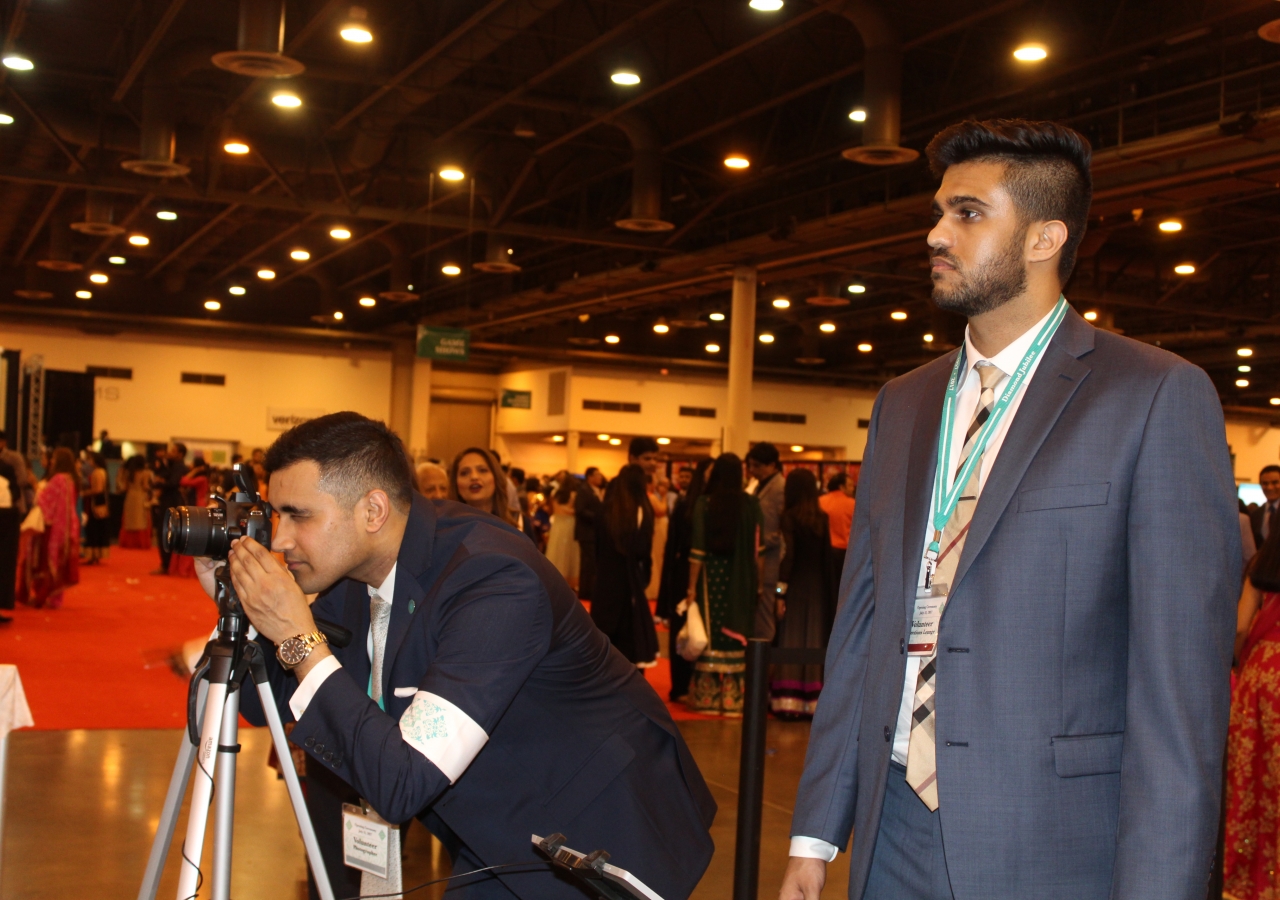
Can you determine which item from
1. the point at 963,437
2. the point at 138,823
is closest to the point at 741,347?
the point at 138,823

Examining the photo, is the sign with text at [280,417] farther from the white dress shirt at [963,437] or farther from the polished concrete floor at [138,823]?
the white dress shirt at [963,437]

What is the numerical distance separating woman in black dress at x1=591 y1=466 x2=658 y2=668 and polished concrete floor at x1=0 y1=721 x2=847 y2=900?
41.2 inches

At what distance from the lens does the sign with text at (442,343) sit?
21469 millimetres

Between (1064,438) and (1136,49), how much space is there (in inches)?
373

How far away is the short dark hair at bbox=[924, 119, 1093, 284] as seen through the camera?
4.97 ft

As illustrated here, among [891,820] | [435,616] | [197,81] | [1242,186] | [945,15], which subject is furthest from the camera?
[197,81]

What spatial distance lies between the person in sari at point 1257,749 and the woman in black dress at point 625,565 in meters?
3.82

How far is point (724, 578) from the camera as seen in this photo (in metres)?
7.40

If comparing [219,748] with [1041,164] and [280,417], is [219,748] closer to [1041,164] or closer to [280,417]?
[1041,164]

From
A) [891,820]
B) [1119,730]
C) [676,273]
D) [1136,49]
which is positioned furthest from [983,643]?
[676,273]

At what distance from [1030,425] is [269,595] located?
1.14m

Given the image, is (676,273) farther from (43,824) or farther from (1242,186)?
(43,824)

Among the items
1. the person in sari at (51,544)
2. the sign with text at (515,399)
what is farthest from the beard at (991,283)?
the sign with text at (515,399)

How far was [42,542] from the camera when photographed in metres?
11.3
